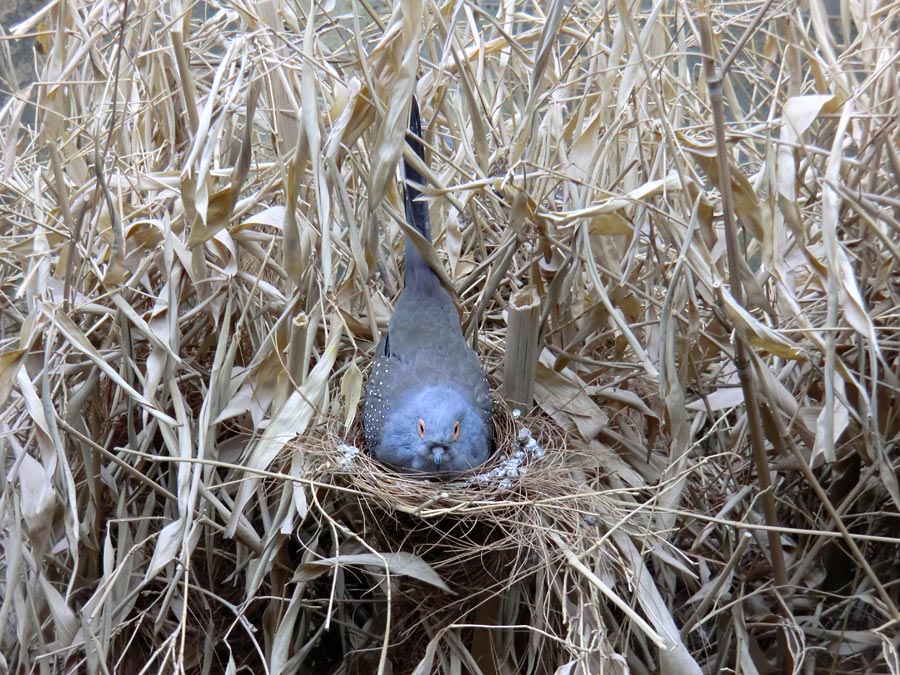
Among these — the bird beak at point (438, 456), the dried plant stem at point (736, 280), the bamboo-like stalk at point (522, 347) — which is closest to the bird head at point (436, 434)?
the bird beak at point (438, 456)

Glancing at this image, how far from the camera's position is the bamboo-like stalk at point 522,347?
1.81 m

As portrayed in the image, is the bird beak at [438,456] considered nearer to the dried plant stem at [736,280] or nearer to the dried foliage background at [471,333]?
the dried foliage background at [471,333]

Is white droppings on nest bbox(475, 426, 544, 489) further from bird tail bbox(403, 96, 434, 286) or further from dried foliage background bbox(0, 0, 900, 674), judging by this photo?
bird tail bbox(403, 96, 434, 286)

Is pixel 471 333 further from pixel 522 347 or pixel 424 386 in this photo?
pixel 522 347

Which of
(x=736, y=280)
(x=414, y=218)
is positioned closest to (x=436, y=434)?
(x=414, y=218)

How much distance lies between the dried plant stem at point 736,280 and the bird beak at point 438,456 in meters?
0.72

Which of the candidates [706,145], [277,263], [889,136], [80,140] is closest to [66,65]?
[80,140]

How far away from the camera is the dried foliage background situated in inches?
60.6

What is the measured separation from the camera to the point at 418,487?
1820 millimetres

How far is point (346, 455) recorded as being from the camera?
184cm

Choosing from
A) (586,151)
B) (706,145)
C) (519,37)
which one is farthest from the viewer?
(519,37)

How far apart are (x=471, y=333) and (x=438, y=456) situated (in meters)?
0.37

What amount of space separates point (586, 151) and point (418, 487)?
2.56 ft

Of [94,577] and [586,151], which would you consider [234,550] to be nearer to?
[94,577]
